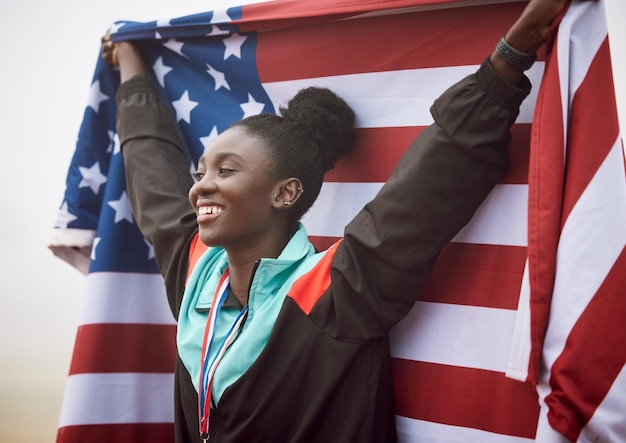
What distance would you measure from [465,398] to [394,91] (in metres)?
1.01

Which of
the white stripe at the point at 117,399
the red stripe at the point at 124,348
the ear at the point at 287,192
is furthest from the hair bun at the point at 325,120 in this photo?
the white stripe at the point at 117,399

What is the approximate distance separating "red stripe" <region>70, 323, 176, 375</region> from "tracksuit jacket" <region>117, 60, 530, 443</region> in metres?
0.90

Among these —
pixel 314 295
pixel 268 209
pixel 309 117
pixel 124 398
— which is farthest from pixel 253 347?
pixel 124 398

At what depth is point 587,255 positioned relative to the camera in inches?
60.9

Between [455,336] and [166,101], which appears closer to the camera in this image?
[455,336]

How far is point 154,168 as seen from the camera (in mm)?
2467

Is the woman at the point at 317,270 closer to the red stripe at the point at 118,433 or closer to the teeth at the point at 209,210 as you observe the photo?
the teeth at the point at 209,210

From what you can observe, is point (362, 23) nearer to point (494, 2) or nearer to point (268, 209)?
point (494, 2)

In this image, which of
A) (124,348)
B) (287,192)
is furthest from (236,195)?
(124,348)

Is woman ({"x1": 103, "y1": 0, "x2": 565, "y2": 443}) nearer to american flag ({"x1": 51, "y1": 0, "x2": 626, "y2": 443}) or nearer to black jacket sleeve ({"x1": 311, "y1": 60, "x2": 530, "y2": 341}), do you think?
black jacket sleeve ({"x1": 311, "y1": 60, "x2": 530, "y2": 341})

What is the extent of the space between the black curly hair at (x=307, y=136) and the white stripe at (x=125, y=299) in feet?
2.85

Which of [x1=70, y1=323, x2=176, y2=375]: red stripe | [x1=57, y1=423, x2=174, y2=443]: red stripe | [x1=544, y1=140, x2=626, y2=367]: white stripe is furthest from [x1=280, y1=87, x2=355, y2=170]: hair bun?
[x1=57, y1=423, x2=174, y2=443]: red stripe

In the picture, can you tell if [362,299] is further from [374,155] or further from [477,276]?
[374,155]

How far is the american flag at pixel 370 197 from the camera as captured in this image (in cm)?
158
